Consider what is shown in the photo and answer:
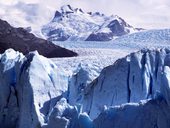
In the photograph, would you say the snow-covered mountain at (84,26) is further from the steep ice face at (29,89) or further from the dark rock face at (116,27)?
the steep ice face at (29,89)

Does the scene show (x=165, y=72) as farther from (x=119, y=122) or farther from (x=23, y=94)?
(x=23, y=94)

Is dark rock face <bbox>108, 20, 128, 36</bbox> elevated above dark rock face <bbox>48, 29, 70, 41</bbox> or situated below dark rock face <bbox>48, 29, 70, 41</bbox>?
above

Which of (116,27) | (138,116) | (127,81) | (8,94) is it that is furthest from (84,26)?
(138,116)

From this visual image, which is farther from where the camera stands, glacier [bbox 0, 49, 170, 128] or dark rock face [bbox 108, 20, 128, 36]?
dark rock face [bbox 108, 20, 128, 36]

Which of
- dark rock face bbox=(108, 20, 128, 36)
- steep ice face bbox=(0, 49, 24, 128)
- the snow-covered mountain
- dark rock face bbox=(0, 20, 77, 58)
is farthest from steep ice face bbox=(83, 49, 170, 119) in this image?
dark rock face bbox=(108, 20, 128, 36)

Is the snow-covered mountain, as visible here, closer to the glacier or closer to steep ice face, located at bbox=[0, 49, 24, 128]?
steep ice face, located at bbox=[0, 49, 24, 128]

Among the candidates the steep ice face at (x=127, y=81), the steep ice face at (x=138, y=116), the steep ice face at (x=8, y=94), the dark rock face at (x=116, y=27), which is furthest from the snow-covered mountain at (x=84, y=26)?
the steep ice face at (x=138, y=116)

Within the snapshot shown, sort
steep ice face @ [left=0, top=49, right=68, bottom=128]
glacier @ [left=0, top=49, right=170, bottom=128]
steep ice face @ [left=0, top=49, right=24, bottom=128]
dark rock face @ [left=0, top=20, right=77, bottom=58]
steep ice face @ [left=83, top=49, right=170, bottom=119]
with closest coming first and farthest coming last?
1. glacier @ [left=0, top=49, right=170, bottom=128]
2. steep ice face @ [left=83, top=49, right=170, bottom=119]
3. steep ice face @ [left=0, top=49, right=68, bottom=128]
4. steep ice face @ [left=0, top=49, right=24, bottom=128]
5. dark rock face @ [left=0, top=20, right=77, bottom=58]
